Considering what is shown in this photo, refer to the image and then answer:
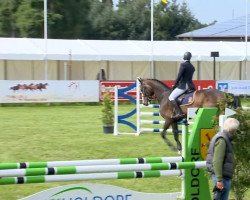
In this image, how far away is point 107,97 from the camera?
1880 cm

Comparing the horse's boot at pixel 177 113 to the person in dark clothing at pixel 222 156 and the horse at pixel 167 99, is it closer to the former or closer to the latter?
the horse at pixel 167 99

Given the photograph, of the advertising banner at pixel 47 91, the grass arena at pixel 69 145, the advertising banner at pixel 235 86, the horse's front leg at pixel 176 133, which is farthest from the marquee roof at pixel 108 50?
the horse's front leg at pixel 176 133

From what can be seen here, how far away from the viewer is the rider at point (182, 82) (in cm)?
1555

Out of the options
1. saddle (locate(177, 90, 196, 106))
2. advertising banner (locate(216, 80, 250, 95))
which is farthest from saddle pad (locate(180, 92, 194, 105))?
advertising banner (locate(216, 80, 250, 95))

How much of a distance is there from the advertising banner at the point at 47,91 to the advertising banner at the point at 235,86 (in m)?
6.29

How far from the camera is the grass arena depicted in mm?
10903

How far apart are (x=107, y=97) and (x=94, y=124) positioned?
299cm

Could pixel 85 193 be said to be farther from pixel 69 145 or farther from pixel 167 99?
pixel 167 99

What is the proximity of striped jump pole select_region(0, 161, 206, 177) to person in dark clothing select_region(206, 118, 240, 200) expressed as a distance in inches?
12.9

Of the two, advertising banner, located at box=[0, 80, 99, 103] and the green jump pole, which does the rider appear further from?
advertising banner, located at box=[0, 80, 99, 103]

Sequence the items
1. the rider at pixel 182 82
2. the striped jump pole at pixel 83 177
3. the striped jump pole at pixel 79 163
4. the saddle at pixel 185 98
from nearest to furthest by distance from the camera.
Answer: the striped jump pole at pixel 83 177
the striped jump pole at pixel 79 163
the rider at pixel 182 82
the saddle at pixel 185 98

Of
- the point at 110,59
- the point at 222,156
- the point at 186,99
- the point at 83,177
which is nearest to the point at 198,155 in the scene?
the point at 222,156

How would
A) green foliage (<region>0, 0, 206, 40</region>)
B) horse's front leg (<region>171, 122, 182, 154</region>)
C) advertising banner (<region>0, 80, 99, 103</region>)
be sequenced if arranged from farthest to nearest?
green foliage (<region>0, 0, 206, 40</region>)
advertising banner (<region>0, 80, 99, 103</region>)
horse's front leg (<region>171, 122, 182, 154</region>)

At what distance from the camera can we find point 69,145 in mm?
15664
